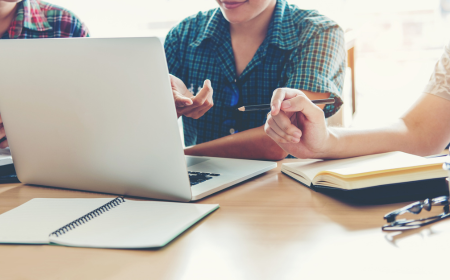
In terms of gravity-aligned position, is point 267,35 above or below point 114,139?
above

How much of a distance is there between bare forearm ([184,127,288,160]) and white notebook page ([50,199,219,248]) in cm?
37

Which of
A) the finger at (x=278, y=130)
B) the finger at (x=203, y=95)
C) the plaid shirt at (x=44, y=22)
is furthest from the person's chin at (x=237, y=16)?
the plaid shirt at (x=44, y=22)

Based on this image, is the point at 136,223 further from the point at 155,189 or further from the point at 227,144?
the point at 227,144

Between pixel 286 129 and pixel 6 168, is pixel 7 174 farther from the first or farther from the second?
pixel 286 129

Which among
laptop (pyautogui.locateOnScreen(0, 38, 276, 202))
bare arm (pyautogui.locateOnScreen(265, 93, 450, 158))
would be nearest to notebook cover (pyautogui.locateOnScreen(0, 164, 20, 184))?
laptop (pyautogui.locateOnScreen(0, 38, 276, 202))

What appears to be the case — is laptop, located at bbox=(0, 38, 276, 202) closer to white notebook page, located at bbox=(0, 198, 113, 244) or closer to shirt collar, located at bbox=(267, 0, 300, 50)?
white notebook page, located at bbox=(0, 198, 113, 244)

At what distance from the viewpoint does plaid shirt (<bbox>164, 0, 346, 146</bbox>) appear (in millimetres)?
1081

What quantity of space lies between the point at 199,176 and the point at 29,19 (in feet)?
3.51

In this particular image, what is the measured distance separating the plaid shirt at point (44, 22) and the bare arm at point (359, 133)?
1041 millimetres

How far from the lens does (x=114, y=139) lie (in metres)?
0.59

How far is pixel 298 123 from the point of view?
0.72 metres

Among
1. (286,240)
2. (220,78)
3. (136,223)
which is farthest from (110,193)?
(220,78)

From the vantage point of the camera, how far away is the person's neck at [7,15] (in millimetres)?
1353

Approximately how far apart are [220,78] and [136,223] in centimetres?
82
